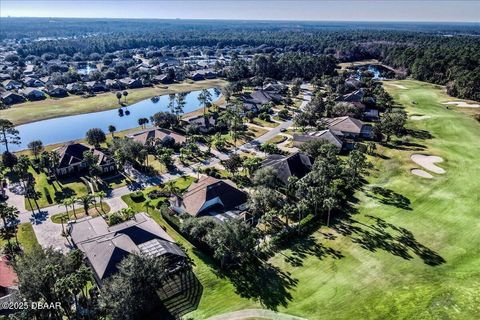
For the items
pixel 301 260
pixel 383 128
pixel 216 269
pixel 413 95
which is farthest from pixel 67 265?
pixel 413 95

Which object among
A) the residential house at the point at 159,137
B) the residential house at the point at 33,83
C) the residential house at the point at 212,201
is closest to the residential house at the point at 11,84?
the residential house at the point at 33,83

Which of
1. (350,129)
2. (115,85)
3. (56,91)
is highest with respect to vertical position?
(115,85)

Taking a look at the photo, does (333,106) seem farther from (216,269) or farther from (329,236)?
(216,269)

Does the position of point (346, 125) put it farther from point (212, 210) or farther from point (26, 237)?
point (26, 237)

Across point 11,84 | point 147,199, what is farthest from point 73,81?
point 147,199

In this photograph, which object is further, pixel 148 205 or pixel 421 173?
pixel 421 173
